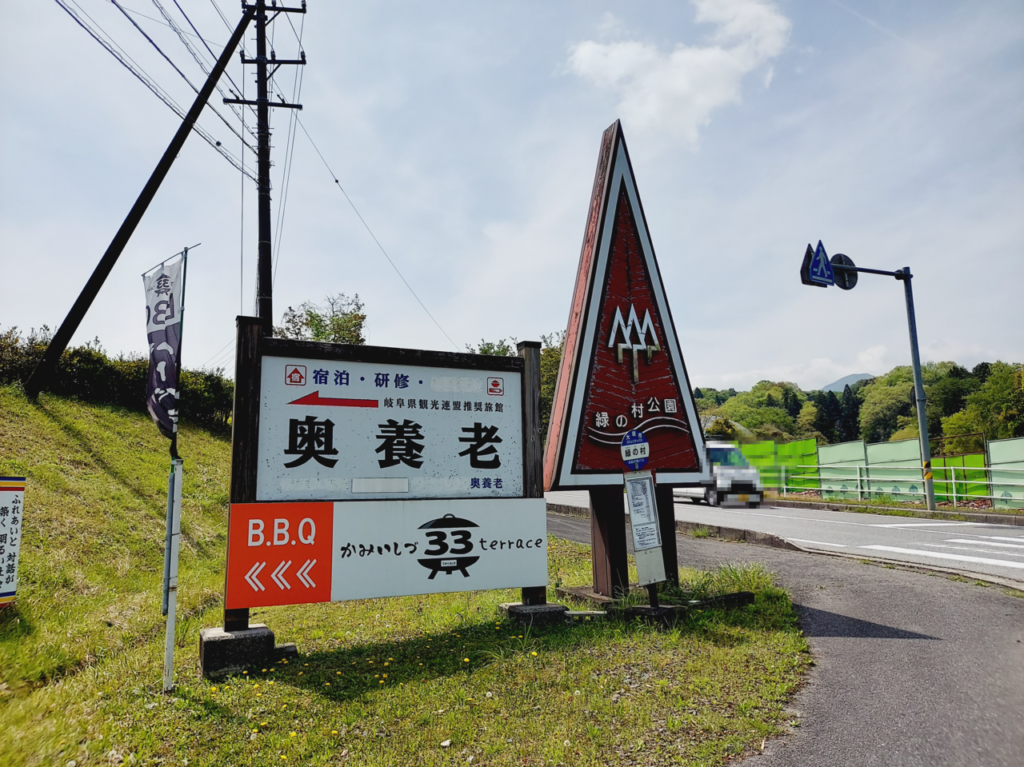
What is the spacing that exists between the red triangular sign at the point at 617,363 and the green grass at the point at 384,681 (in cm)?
164

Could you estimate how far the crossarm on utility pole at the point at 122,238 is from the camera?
491 inches

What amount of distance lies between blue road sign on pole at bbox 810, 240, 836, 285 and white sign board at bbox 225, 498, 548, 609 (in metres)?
11.3

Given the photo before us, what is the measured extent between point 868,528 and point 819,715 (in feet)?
36.3

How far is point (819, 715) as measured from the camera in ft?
13.2

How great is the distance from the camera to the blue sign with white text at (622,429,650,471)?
6.49m

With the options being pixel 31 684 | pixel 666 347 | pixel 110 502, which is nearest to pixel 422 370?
pixel 666 347

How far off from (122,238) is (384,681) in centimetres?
1170

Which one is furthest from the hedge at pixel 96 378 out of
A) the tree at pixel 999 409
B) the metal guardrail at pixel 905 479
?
the tree at pixel 999 409

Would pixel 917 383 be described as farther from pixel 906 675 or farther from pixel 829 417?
pixel 829 417

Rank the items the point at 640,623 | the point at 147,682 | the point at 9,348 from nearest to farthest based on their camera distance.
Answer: the point at 147,682 → the point at 640,623 → the point at 9,348

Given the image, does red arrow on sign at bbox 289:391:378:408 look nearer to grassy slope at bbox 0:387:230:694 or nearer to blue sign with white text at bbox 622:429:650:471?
blue sign with white text at bbox 622:429:650:471

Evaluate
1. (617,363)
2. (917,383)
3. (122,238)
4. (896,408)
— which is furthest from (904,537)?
(896,408)

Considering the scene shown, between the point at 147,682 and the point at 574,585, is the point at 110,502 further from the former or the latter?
the point at 574,585

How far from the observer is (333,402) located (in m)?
6.20
